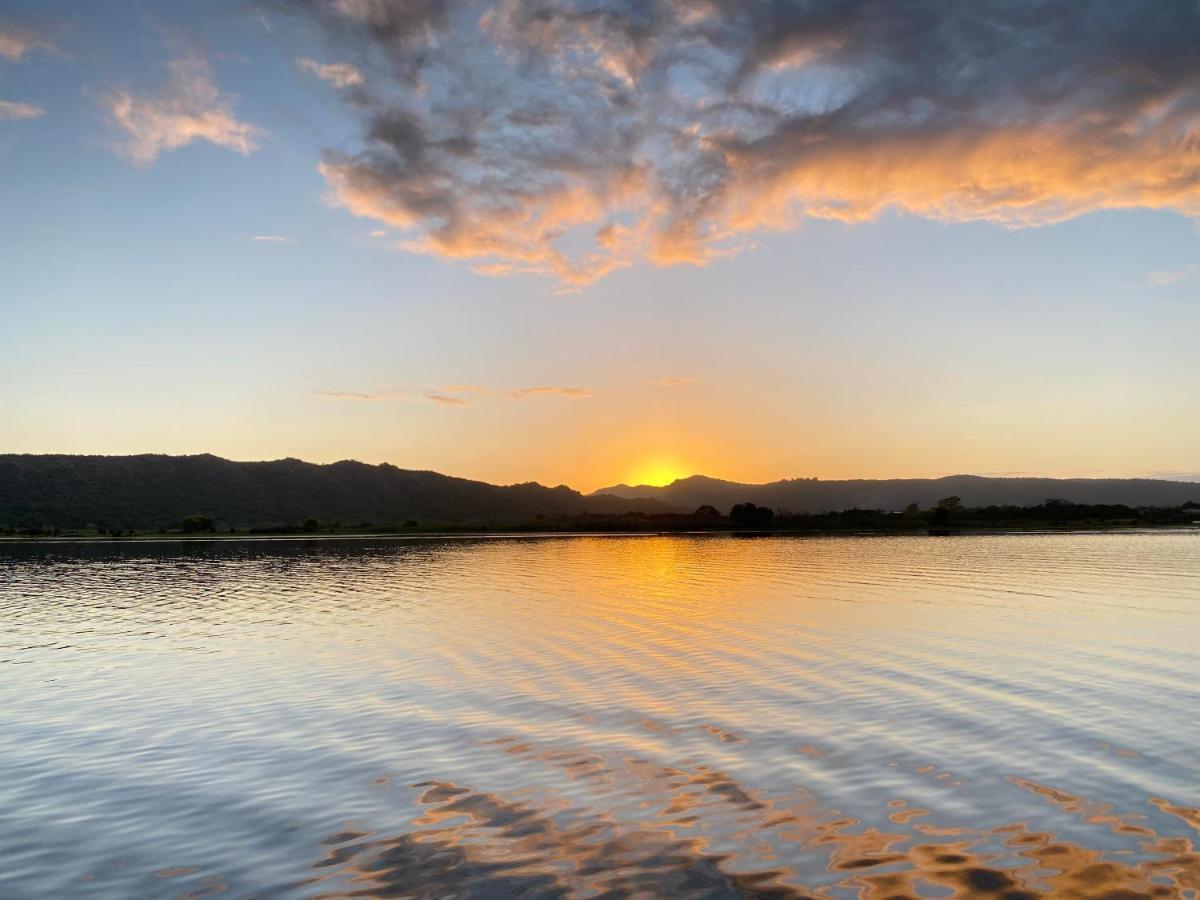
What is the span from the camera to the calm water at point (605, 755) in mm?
10336

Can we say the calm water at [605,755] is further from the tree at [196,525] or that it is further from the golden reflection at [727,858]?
the tree at [196,525]

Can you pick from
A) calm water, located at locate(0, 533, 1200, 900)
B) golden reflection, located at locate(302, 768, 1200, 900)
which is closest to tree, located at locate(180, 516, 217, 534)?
calm water, located at locate(0, 533, 1200, 900)

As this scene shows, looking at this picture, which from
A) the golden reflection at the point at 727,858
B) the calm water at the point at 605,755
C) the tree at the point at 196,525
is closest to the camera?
the golden reflection at the point at 727,858

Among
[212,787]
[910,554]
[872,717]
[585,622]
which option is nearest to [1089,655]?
[872,717]

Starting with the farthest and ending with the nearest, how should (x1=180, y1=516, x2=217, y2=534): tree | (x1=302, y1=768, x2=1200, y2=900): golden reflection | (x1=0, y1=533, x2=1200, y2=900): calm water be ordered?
(x1=180, y1=516, x2=217, y2=534): tree < (x1=0, y1=533, x2=1200, y2=900): calm water < (x1=302, y1=768, x2=1200, y2=900): golden reflection

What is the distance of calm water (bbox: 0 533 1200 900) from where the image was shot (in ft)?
33.9

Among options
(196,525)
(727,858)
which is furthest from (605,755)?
(196,525)

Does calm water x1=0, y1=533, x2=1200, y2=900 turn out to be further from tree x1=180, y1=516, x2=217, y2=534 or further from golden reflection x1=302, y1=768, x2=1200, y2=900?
tree x1=180, y1=516, x2=217, y2=534

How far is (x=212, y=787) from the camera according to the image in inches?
552

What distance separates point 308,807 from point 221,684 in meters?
12.0

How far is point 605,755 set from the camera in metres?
15.6

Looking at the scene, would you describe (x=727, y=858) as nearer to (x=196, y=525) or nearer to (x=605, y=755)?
(x=605, y=755)

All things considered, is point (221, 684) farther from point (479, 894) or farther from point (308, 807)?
point (479, 894)

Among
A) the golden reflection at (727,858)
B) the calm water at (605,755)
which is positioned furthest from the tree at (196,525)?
the golden reflection at (727,858)
